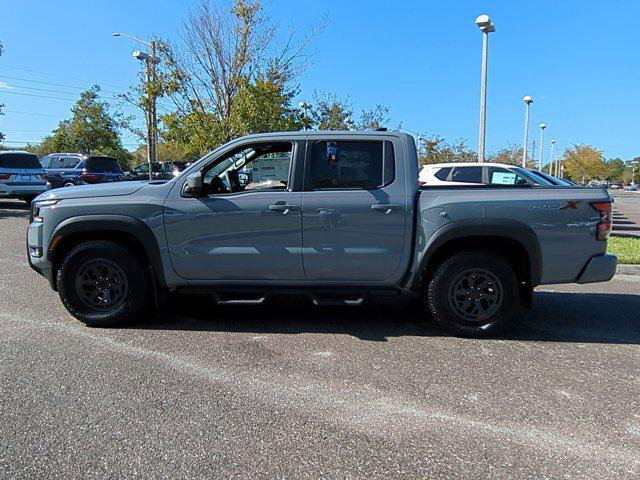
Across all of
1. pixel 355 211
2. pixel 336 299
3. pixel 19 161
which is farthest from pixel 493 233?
pixel 19 161

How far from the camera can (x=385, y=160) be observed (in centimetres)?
471

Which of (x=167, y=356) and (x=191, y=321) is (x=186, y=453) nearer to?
(x=167, y=356)

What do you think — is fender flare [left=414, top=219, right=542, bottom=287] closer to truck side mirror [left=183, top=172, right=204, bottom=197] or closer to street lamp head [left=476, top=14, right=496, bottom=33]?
truck side mirror [left=183, top=172, right=204, bottom=197]

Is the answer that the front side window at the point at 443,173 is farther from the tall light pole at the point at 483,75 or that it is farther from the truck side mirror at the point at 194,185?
the truck side mirror at the point at 194,185

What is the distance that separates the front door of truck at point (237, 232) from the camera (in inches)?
181

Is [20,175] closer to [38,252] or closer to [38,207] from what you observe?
[38,207]

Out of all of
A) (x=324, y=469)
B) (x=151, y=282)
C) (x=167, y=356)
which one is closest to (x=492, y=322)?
(x=324, y=469)

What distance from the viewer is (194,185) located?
179 inches

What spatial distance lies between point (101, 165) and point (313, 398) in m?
17.0

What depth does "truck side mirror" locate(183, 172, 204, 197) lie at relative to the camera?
4.54 m

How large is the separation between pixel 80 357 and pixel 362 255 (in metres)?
2.61

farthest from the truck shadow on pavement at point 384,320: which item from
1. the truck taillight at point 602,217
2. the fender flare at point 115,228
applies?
the truck taillight at point 602,217

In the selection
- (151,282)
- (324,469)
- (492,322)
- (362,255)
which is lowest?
(324,469)

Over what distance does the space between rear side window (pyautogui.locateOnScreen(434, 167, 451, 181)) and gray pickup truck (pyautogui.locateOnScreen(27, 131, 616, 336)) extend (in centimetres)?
694
